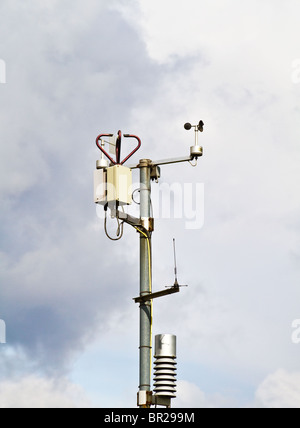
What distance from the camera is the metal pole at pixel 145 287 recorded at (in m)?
33.2

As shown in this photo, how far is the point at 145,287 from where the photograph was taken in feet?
112

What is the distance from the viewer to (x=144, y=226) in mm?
34688

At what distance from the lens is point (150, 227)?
114 ft

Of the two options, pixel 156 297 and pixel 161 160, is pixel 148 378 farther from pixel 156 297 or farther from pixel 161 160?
pixel 161 160

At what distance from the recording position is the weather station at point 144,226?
3244 centimetres

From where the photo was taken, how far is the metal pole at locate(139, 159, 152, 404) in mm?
33156

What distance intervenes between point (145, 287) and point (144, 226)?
2.22 m

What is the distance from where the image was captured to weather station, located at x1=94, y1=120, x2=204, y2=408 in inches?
1277

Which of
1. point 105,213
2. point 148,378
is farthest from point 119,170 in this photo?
point 148,378
